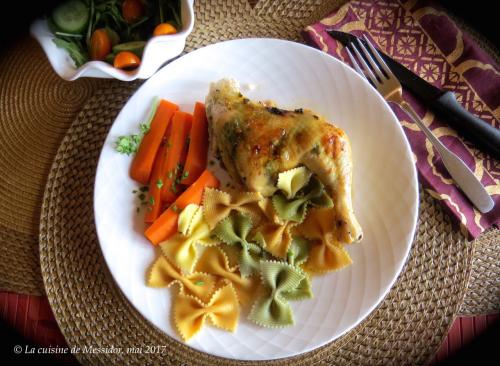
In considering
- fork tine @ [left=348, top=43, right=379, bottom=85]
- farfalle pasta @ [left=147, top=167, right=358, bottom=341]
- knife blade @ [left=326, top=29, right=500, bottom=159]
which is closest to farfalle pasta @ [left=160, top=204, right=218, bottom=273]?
farfalle pasta @ [left=147, top=167, right=358, bottom=341]

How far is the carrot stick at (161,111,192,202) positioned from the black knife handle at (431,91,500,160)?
1.48 m

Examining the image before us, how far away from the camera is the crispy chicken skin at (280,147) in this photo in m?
2.40

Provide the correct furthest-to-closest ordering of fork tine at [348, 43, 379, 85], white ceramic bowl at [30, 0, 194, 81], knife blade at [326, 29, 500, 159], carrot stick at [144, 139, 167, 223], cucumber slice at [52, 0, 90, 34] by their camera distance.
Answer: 1. fork tine at [348, 43, 379, 85]
2. knife blade at [326, 29, 500, 159]
3. carrot stick at [144, 139, 167, 223]
4. cucumber slice at [52, 0, 90, 34]
5. white ceramic bowl at [30, 0, 194, 81]

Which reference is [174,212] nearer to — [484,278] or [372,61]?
[372,61]

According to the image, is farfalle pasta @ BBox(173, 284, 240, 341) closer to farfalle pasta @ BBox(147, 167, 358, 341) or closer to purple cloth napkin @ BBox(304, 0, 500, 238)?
farfalle pasta @ BBox(147, 167, 358, 341)

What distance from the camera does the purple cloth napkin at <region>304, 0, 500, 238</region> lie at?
276cm

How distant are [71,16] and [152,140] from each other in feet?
2.55

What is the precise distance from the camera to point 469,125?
2.73 m

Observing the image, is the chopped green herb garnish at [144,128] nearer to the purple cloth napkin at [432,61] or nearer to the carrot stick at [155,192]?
the carrot stick at [155,192]

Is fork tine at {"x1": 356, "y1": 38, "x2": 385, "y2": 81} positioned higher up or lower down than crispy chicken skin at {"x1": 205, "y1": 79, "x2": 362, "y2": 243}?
higher up

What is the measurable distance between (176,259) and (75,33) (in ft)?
4.43

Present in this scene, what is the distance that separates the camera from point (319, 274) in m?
2.56

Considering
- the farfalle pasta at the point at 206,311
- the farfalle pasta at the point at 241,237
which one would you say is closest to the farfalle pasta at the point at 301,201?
the farfalle pasta at the point at 241,237

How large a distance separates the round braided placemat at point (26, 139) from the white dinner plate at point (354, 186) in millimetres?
456
